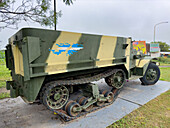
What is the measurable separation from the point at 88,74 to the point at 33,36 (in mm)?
2022

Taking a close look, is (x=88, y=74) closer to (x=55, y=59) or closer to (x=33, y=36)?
(x=55, y=59)

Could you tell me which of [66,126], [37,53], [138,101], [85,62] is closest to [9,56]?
[37,53]

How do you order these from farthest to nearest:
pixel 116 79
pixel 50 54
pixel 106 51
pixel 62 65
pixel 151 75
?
pixel 151 75 → pixel 116 79 → pixel 106 51 → pixel 62 65 → pixel 50 54

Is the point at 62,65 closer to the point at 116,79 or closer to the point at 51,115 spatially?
the point at 51,115

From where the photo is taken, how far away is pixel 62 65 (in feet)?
9.96

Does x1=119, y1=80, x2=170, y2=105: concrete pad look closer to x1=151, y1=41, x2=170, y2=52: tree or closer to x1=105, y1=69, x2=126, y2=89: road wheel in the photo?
x1=105, y1=69, x2=126, y2=89: road wheel

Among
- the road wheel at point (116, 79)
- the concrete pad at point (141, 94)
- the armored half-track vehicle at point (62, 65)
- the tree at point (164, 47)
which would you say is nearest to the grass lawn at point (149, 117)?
Result: the concrete pad at point (141, 94)

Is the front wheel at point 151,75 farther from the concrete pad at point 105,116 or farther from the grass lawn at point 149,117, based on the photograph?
the concrete pad at point 105,116

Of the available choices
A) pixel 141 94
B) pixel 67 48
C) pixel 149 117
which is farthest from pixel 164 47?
pixel 67 48

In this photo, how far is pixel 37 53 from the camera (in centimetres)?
261

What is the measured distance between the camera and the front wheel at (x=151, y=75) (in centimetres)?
618

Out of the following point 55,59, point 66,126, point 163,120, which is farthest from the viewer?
point 163,120

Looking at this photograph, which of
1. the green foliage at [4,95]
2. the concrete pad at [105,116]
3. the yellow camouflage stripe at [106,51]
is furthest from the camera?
the green foliage at [4,95]

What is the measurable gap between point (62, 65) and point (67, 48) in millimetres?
424
